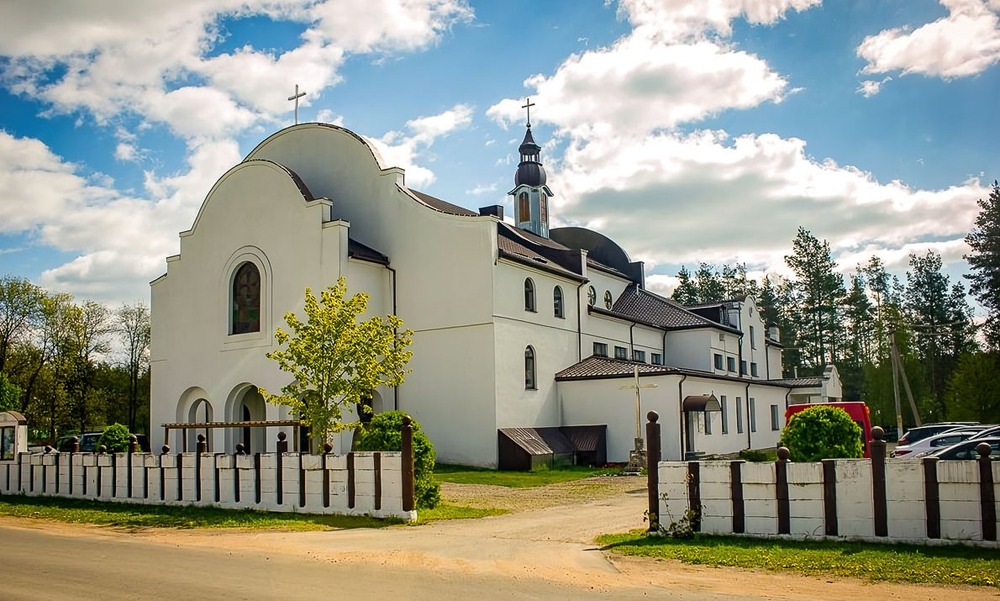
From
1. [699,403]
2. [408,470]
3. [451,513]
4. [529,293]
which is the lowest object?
[451,513]

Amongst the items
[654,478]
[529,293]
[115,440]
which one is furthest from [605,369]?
[654,478]

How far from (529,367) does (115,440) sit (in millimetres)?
14184

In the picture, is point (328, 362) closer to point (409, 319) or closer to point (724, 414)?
point (409, 319)

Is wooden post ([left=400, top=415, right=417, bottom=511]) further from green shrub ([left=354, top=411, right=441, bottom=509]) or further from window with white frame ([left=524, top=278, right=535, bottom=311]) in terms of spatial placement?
window with white frame ([left=524, top=278, right=535, bottom=311])

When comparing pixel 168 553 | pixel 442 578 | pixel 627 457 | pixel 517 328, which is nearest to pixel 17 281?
pixel 517 328

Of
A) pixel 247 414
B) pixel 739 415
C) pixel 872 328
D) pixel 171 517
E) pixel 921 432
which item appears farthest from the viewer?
pixel 872 328

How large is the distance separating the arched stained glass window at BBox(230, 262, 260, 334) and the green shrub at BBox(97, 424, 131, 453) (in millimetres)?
6896

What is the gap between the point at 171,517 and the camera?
17203 mm

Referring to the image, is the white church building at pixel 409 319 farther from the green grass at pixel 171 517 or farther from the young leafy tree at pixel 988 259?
the young leafy tree at pixel 988 259

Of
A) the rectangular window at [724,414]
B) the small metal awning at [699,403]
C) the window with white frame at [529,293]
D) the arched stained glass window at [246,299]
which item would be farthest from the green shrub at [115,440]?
the rectangular window at [724,414]

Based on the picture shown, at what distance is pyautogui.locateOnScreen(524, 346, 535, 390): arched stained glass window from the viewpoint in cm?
3112

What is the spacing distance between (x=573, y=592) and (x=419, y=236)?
23039 millimetres

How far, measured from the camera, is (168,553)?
39.9 ft

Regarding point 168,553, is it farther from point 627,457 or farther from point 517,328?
point 627,457
